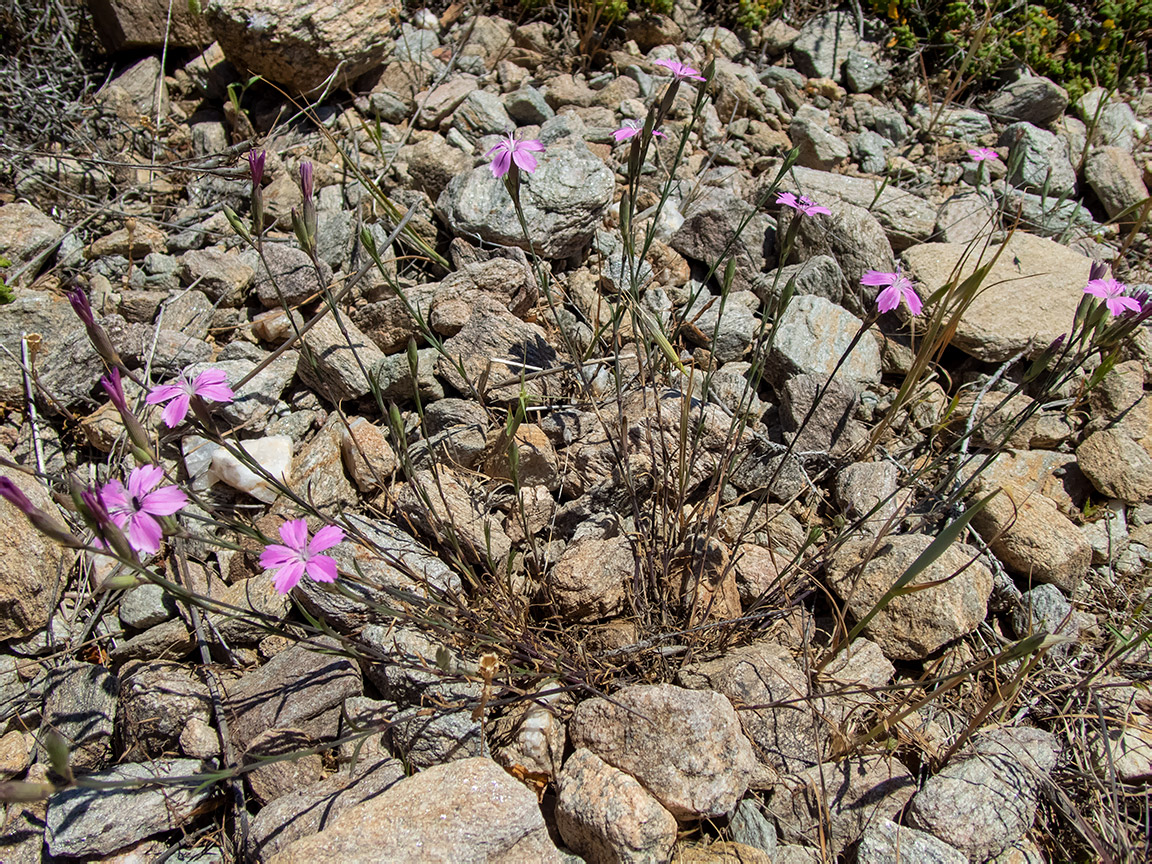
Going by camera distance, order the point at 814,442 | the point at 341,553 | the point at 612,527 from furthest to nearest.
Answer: the point at 814,442 < the point at 612,527 < the point at 341,553

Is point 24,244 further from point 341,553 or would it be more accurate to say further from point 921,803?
point 921,803

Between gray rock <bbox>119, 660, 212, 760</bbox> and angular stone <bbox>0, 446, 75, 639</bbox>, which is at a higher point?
angular stone <bbox>0, 446, 75, 639</bbox>

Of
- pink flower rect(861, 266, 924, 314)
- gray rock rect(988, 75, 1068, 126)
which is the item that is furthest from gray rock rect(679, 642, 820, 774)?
gray rock rect(988, 75, 1068, 126)

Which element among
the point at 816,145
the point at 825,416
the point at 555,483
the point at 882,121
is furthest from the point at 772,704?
the point at 882,121

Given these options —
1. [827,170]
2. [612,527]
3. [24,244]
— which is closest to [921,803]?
[612,527]

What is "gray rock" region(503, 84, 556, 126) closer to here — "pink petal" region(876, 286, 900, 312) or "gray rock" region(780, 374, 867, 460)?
"gray rock" region(780, 374, 867, 460)

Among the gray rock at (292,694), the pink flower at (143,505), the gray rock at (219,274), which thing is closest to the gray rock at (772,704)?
the gray rock at (292,694)

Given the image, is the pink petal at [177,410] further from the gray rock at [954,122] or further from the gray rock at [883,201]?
the gray rock at [954,122]
